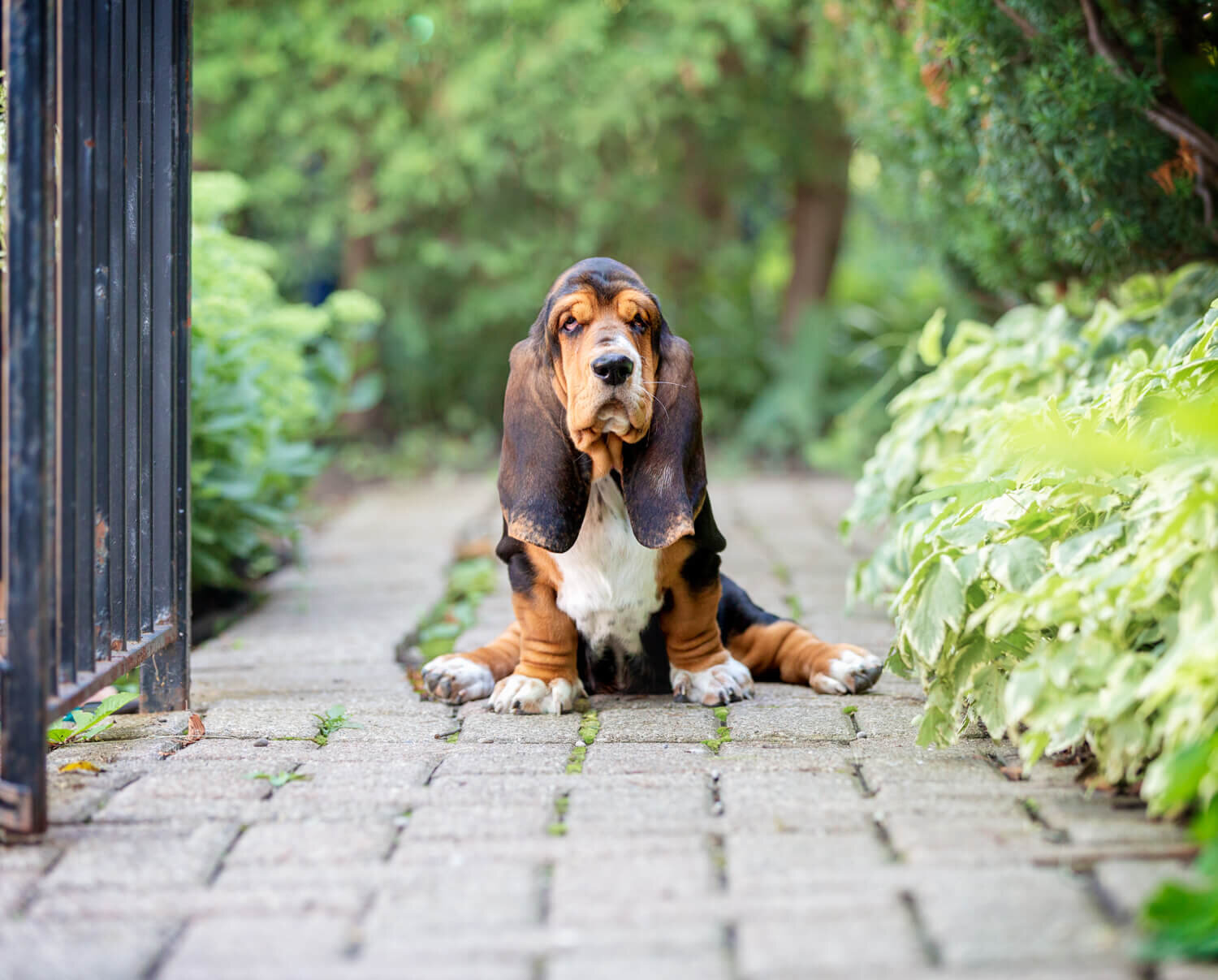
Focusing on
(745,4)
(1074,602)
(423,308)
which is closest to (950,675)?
(1074,602)

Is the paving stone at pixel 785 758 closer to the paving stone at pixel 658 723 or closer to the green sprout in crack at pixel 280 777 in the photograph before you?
the paving stone at pixel 658 723

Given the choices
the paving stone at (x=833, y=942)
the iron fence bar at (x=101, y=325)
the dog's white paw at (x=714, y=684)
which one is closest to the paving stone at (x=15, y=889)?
the iron fence bar at (x=101, y=325)

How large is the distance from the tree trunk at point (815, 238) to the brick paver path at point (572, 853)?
7798 mm

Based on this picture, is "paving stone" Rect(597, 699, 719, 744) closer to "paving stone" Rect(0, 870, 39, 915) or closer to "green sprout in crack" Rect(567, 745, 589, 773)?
"green sprout in crack" Rect(567, 745, 589, 773)

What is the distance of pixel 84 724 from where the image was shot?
3.22 metres

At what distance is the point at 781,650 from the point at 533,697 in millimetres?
839

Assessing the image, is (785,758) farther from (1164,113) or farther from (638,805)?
(1164,113)

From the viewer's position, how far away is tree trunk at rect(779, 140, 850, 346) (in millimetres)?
10930

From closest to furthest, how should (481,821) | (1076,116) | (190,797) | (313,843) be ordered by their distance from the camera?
(313,843) → (481,821) → (190,797) → (1076,116)

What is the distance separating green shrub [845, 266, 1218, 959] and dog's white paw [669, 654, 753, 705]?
0.61m

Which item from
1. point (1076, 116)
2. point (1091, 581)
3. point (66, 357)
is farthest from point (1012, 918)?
point (1076, 116)

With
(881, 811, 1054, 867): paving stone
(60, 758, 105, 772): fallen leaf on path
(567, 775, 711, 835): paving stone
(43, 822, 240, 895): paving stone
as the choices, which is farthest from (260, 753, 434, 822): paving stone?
(881, 811, 1054, 867): paving stone

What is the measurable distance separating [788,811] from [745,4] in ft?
24.4

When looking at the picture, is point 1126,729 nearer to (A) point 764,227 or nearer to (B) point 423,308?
(B) point 423,308
